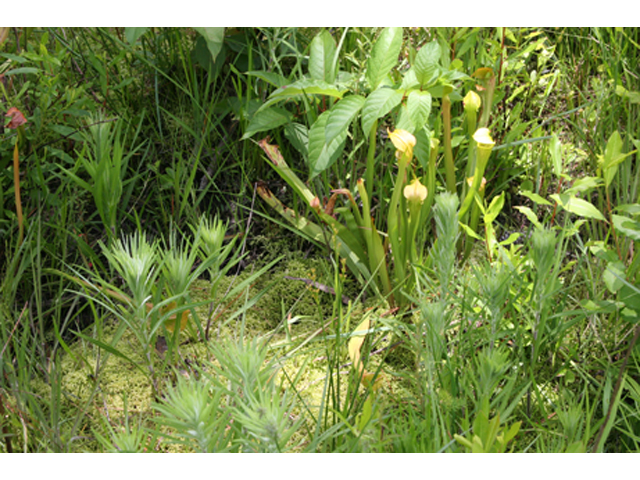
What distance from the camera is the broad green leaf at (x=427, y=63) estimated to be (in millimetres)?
1353

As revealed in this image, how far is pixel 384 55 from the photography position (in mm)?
1422

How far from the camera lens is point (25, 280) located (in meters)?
1.50

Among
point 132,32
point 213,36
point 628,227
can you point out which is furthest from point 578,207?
point 132,32

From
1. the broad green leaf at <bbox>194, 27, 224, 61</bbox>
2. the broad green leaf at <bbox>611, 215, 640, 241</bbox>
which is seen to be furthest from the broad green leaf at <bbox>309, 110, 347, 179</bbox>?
the broad green leaf at <bbox>611, 215, 640, 241</bbox>

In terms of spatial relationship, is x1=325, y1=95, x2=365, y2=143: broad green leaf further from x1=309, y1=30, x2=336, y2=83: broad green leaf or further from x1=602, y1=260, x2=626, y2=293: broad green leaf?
x1=602, y1=260, x2=626, y2=293: broad green leaf

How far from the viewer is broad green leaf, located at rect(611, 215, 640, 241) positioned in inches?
44.0

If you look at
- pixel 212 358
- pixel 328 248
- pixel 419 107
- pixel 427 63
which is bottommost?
pixel 212 358

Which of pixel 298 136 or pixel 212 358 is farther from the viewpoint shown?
pixel 298 136

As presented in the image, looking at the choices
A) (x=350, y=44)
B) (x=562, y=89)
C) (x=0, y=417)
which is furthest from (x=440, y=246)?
(x=562, y=89)

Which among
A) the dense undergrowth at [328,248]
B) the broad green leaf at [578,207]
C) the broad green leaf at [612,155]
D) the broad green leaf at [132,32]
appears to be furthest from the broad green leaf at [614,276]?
the broad green leaf at [132,32]

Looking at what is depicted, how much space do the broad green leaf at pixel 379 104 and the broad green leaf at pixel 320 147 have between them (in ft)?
0.35

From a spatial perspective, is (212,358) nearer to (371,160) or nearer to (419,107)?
(371,160)

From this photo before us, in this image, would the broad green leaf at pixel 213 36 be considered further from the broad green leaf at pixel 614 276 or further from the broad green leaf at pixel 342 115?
the broad green leaf at pixel 614 276

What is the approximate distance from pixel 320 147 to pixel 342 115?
0.35ft
